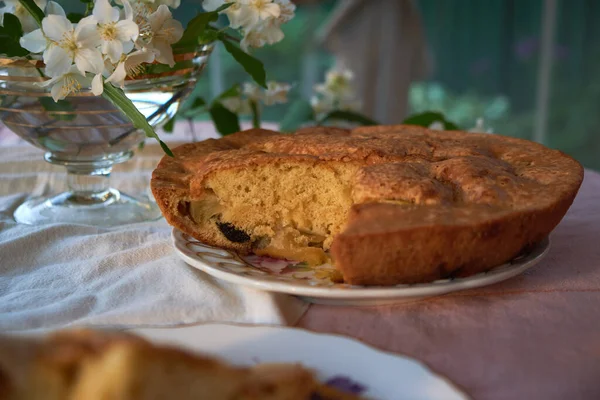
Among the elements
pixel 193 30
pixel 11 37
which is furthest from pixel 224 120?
pixel 11 37

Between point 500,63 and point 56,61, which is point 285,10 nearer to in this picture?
point 56,61

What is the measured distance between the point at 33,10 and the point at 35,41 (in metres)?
0.10

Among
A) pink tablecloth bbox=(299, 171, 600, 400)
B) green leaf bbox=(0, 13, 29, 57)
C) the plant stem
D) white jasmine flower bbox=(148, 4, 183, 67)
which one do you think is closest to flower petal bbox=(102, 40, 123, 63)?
white jasmine flower bbox=(148, 4, 183, 67)

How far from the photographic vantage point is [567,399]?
82 cm

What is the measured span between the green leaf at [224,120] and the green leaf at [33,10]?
26.5 inches

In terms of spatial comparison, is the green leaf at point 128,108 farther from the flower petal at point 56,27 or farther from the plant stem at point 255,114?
the plant stem at point 255,114

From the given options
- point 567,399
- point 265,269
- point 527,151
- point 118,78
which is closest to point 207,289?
point 265,269

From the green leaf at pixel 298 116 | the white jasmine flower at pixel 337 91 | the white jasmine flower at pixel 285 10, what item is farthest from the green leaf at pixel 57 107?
the white jasmine flower at pixel 337 91

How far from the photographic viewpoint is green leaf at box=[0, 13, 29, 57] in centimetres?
136

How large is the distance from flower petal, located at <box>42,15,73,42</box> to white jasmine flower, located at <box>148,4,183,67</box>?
0.53ft

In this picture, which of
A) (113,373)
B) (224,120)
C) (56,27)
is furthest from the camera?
(224,120)

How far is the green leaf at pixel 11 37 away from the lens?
1.36m

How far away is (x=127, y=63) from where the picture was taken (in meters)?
1.29

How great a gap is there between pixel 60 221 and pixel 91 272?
36 cm
